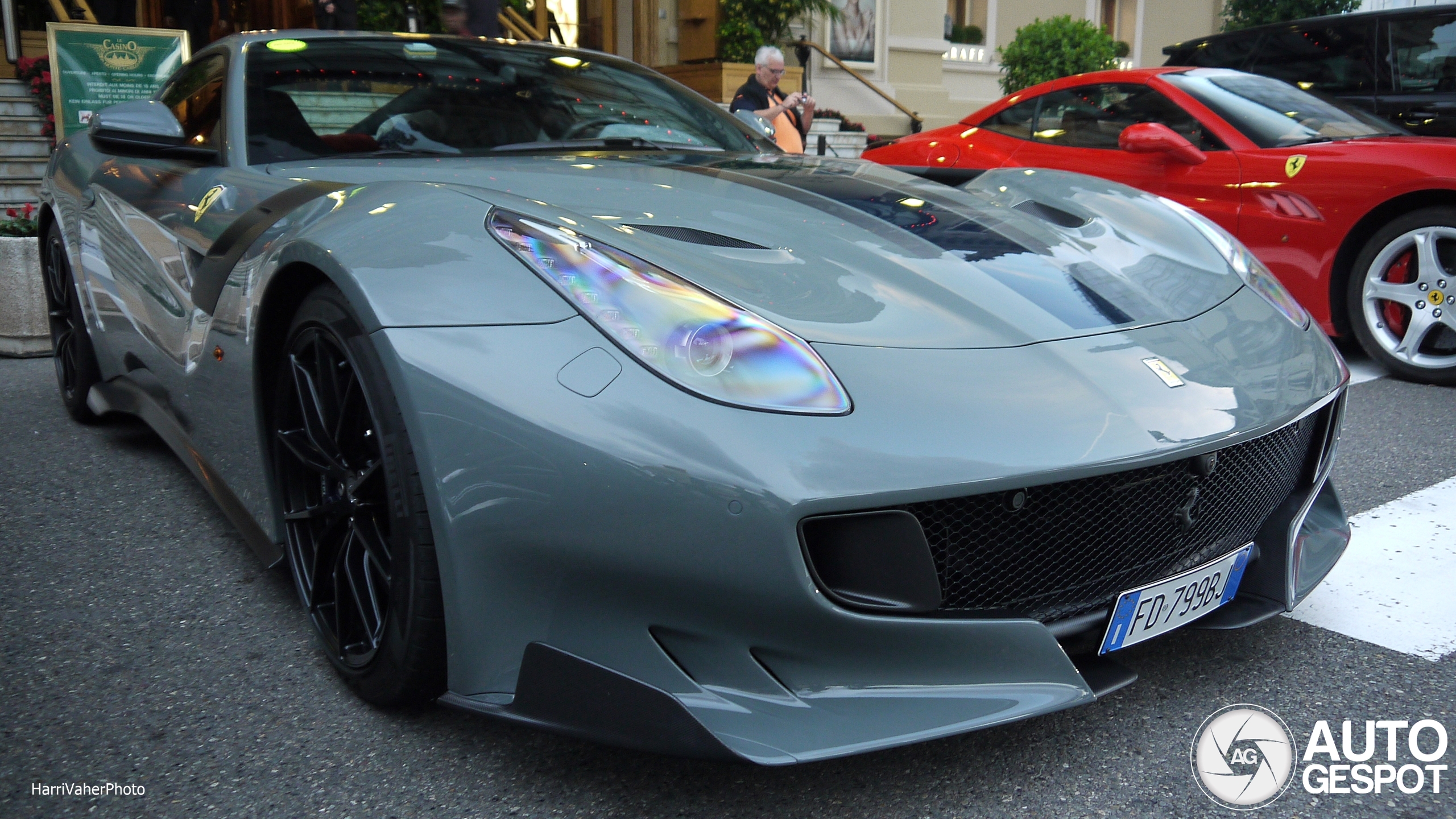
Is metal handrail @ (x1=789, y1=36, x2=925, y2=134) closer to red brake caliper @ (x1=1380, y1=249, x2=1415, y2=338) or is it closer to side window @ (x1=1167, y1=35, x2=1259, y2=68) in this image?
side window @ (x1=1167, y1=35, x2=1259, y2=68)

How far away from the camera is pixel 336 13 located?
599 centimetres

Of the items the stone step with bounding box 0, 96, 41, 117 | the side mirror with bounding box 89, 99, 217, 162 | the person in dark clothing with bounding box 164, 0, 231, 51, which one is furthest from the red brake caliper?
the person in dark clothing with bounding box 164, 0, 231, 51

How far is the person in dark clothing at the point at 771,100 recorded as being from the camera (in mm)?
7215

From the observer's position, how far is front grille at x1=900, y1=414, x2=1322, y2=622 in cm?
153

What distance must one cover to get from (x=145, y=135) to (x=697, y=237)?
1516 mm

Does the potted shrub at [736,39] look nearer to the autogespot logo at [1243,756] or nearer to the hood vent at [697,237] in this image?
the hood vent at [697,237]

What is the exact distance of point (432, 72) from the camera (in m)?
2.90

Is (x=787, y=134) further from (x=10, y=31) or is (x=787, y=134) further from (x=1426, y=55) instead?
(x=10, y=31)

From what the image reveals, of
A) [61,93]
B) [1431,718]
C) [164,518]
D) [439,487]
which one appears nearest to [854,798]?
[439,487]

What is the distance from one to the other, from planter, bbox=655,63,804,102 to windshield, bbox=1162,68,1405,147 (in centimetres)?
690

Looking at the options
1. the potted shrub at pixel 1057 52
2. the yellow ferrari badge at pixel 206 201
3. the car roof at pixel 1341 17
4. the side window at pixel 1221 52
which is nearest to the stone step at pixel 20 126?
the yellow ferrari badge at pixel 206 201

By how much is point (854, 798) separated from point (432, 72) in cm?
A: 212

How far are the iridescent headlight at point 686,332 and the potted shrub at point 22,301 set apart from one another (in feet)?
14.6

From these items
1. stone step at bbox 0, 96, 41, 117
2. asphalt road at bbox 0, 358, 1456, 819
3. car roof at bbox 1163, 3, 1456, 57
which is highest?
car roof at bbox 1163, 3, 1456, 57
